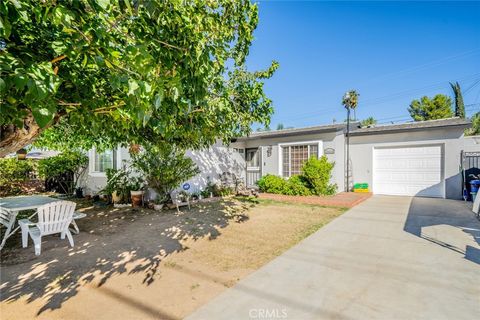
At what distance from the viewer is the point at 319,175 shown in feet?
35.7

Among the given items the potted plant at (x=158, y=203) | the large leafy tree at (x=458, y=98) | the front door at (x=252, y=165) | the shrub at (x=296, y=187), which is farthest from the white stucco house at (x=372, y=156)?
the large leafy tree at (x=458, y=98)

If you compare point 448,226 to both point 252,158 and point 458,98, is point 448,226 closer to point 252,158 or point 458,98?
point 252,158

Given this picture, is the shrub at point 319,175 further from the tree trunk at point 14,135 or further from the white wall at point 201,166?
the tree trunk at point 14,135

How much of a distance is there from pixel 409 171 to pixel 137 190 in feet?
41.5

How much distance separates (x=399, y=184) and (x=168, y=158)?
11.1 m

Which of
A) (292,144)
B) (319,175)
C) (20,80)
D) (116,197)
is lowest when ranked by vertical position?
(116,197)

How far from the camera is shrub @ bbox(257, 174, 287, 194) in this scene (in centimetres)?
1212

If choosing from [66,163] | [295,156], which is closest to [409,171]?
[295,156]

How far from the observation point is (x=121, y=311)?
292cm

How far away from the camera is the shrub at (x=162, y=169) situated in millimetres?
8891

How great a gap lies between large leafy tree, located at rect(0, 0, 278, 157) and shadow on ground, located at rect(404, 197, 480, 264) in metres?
5.62

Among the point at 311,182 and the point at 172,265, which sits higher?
the point at 311,182

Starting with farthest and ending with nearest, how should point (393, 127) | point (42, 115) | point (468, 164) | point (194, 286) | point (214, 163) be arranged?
point (214, 163)
point (393, 127)
point (468, 164)
point (194, 286)
point (42, 115)

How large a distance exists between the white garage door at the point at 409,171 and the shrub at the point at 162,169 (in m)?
9.82
